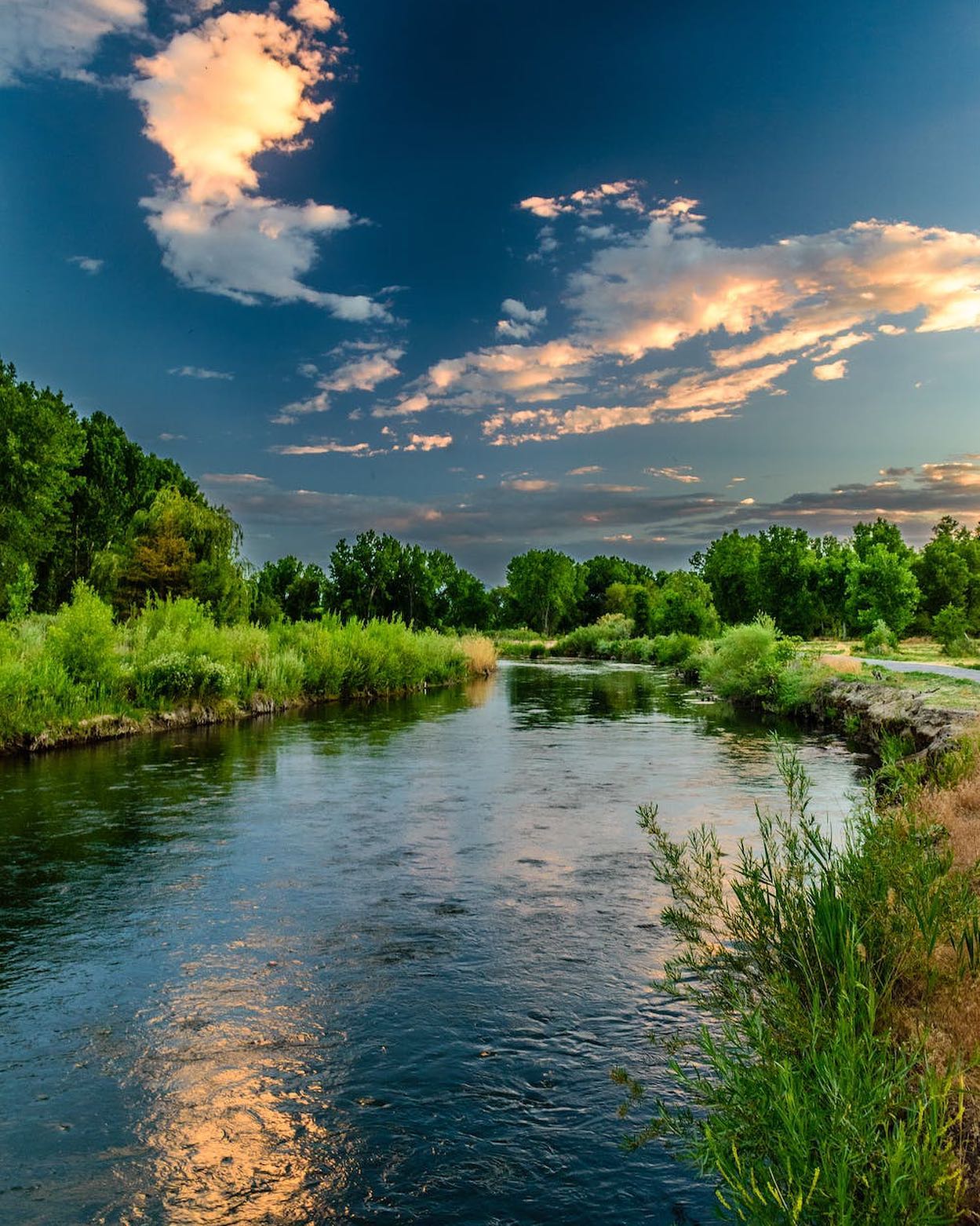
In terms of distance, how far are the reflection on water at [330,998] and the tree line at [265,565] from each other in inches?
724

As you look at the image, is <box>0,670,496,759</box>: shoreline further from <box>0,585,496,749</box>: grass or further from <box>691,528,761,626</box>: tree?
<box>691,528,761,626</box>: tree

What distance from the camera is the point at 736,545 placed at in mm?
74375

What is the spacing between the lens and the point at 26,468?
42750mm

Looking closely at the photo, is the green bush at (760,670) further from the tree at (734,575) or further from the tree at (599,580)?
the tree at (599,580)

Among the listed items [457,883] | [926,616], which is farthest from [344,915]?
[926,616]

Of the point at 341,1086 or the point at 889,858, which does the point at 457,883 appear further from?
the point at 889,858

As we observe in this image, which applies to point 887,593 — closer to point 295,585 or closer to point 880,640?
point 880,640

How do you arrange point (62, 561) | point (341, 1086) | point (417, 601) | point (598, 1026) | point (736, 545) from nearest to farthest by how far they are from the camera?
point (341, 1086) → point (598, 1026) → point (62, 561) → point (736, 545) → point (417, 601)

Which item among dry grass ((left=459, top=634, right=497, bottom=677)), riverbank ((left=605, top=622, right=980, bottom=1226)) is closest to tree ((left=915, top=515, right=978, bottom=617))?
dry grass ((left=459, top=634, right=497, bottom=677))

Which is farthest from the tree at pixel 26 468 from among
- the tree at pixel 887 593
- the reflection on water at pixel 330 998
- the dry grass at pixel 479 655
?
the tree at pixel 887 593

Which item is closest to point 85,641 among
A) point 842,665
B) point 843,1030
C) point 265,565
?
point 843,1030

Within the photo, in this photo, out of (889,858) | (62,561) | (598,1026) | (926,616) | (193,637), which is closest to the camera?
(889,858)

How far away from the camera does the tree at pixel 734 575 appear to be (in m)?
68.9

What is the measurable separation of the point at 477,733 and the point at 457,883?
41.3ft
